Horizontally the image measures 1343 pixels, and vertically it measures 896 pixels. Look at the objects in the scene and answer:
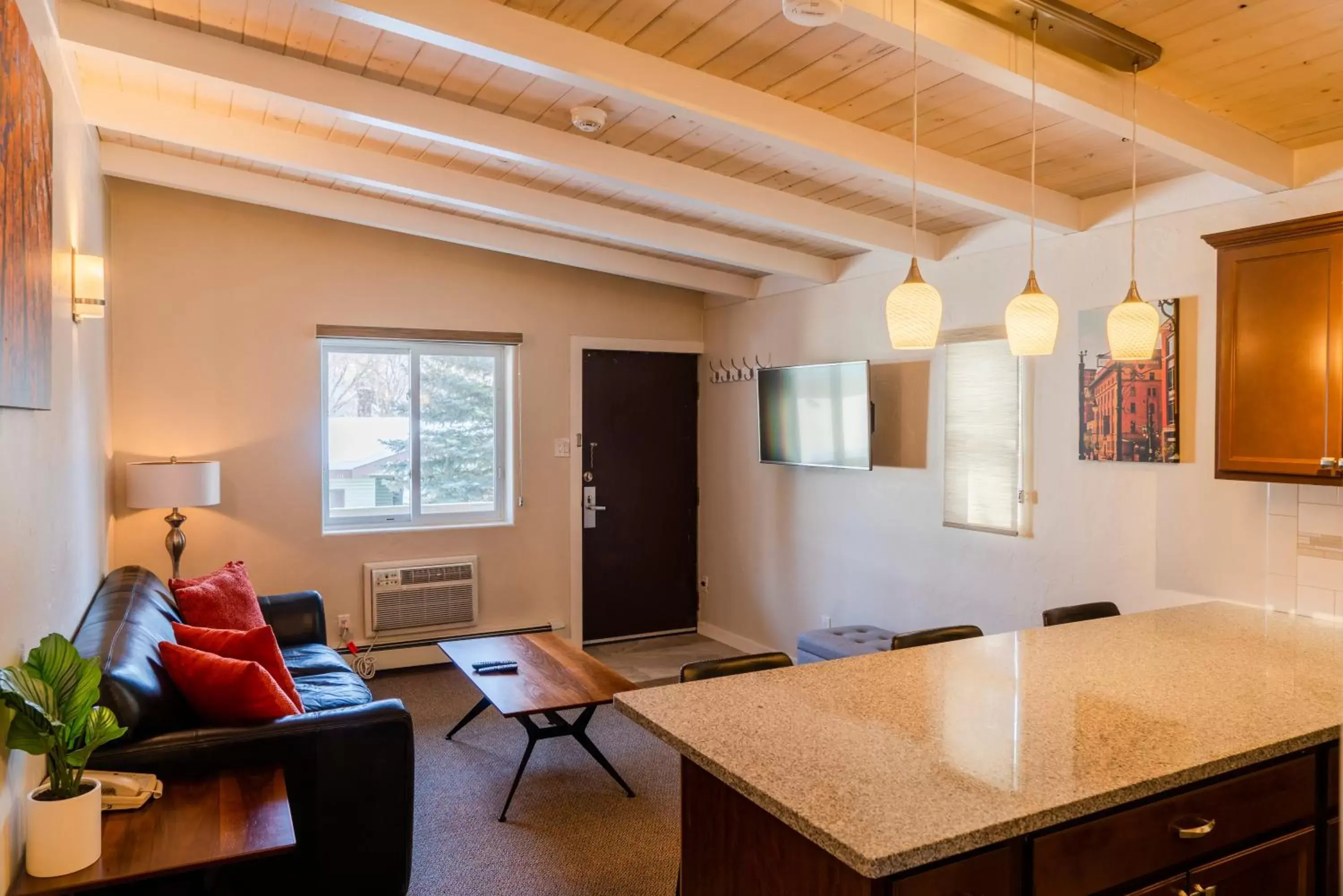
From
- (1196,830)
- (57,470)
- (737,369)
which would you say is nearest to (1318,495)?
(1196,830)

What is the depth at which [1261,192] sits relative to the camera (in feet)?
10.1

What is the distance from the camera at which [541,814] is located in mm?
3355

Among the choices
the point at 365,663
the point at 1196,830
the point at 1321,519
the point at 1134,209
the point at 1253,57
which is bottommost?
the point at 365,663

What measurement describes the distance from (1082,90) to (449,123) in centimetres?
204

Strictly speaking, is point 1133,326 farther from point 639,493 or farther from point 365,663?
point 365,663

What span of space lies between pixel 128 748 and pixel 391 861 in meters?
0.82

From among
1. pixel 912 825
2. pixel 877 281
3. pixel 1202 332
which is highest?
pixel 877 281

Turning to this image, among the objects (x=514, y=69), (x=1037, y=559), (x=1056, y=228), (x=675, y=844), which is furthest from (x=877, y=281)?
(x=675, y=844)

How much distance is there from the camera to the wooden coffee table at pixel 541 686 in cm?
328

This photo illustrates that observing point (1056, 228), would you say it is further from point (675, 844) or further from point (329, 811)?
point (329, 811)

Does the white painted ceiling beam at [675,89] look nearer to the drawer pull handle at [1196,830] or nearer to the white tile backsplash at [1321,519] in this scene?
the white tile backsplash at [1321,519]

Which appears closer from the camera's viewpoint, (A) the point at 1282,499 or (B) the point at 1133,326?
(B) the point at 1133,326

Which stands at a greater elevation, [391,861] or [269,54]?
[269,54]

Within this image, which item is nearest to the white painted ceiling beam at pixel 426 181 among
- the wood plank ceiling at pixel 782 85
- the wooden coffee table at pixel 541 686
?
the wood plank ceiling at pixel 782 85
